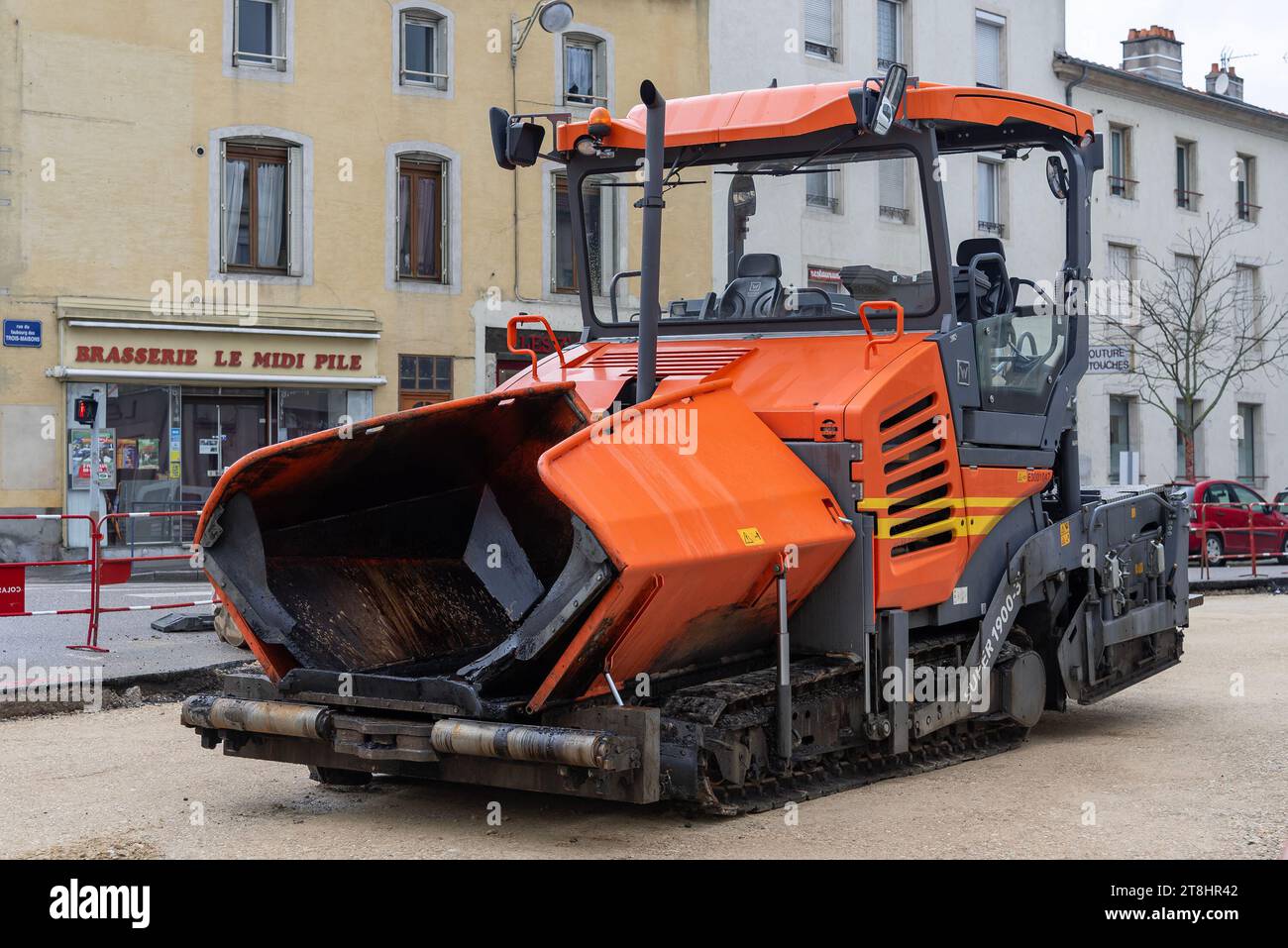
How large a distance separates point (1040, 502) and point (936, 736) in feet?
5.18

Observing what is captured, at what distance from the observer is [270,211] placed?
24.5 metres

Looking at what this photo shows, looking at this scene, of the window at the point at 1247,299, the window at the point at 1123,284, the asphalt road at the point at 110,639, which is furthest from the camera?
the window at the point at 1247,299

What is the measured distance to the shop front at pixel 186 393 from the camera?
22.8 m

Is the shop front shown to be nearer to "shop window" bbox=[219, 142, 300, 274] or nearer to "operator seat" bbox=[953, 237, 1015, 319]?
"shop window" bbox=[219, 142, 300, 274]

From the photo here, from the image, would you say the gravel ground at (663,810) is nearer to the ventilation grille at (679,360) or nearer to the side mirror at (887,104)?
the ventilation grille at (679,360)

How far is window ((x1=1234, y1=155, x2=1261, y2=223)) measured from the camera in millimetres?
39656

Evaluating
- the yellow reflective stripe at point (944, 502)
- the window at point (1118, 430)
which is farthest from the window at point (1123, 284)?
the yellow reflective stripe at point (944, 502)

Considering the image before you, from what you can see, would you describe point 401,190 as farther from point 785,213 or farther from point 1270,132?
point 1270,132

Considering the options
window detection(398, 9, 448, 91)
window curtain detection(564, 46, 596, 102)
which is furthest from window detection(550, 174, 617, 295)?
window curtain detection(564, 46, 596, 102)

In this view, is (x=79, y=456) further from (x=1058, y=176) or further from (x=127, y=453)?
(x=1058, y=176)

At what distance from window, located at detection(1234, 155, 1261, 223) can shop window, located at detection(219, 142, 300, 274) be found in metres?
25.0

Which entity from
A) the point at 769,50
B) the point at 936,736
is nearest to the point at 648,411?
the point at 936,736

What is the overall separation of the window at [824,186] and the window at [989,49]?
82.6ft

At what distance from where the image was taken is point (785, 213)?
27.9 feet
